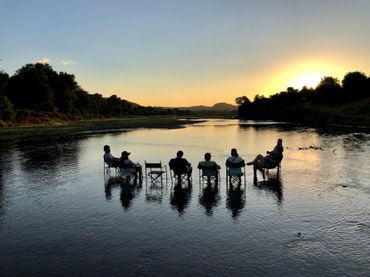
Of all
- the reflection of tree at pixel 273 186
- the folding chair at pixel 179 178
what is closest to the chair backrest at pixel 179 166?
the folding chair at pixel 179 178

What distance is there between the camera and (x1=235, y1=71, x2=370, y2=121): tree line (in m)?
126

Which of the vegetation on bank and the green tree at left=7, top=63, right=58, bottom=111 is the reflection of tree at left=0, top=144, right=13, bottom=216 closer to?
the vegetation on bank

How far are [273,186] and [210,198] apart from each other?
388cm

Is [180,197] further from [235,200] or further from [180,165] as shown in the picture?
[180,165]

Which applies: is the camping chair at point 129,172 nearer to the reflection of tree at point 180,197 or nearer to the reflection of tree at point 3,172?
the reflection of tree at point 180,197

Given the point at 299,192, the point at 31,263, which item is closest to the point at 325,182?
the point at 299,192

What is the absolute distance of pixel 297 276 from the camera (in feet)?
27.8

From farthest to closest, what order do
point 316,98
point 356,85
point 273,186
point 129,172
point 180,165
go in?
1. point 316,98
2. point 356,85
3. point 129,172
4. point 180,165
5. point 273,186

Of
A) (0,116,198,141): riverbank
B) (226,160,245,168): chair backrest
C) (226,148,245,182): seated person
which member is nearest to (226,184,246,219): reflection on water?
(226,148,245,182): seated person

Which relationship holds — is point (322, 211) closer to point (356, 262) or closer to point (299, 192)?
point (299, 192)

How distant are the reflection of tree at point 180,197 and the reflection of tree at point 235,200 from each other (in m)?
1.72

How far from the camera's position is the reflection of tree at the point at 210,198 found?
14.4 meters

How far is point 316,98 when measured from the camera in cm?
15162

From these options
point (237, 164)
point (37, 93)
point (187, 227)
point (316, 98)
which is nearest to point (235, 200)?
point (237, 164)
